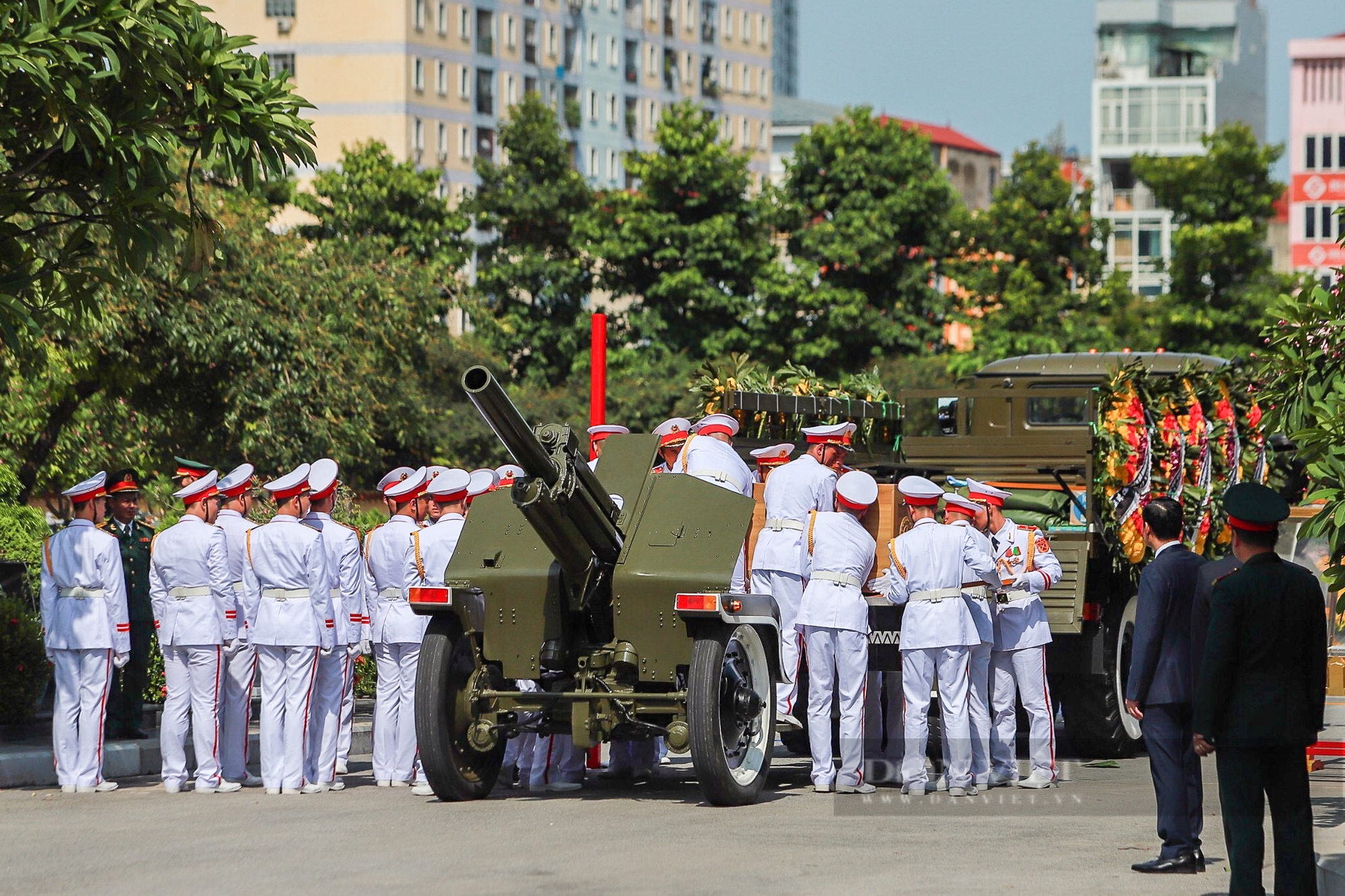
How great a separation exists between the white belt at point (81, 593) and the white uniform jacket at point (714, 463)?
11.8 ft

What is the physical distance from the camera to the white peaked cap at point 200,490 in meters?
12.5

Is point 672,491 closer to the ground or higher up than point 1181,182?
closer to the ground

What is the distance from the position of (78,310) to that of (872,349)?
3386 centimetres

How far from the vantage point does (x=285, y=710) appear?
481 inches

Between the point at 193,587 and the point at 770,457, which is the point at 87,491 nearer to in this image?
the point at 193,587

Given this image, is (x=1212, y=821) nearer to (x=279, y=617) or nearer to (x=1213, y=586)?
(x=1213, y=586)

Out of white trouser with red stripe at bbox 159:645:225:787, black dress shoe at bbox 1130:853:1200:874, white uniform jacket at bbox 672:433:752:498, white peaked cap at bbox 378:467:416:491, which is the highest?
white uniform jacket at bbox 672:433:752:498

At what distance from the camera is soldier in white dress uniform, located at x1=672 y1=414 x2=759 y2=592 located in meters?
13.0

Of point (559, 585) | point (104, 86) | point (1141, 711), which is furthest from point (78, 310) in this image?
point (1141, 711)

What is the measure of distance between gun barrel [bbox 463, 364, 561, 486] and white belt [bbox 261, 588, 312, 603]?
218cm

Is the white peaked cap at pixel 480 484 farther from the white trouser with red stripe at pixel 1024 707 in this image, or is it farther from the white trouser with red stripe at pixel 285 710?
the white trouser with red stripe at pixel 1024 707

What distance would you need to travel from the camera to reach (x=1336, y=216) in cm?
1008

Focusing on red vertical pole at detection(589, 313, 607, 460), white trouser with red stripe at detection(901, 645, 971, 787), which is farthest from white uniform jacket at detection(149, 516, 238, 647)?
white trouser with red stripe at detection(901, 645, 971, 787)

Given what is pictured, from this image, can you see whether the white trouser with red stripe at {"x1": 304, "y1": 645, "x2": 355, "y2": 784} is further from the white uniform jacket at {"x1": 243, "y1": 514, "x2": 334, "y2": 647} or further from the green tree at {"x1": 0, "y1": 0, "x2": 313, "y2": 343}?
the green tree at {"x1": 0, "y1": 0, "x2": 313, "y2": 343}
